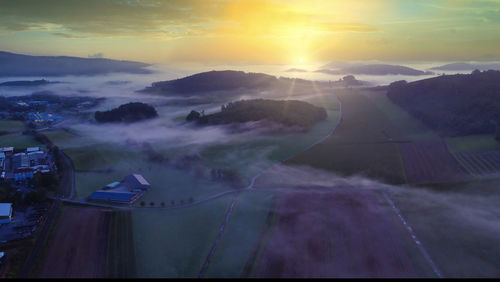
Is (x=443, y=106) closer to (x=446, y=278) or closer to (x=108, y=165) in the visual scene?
(x=446, y=278)

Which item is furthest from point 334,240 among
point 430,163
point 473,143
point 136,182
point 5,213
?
point 473,143

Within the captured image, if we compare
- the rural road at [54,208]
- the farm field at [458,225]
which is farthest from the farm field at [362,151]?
the rural road at [54,208]

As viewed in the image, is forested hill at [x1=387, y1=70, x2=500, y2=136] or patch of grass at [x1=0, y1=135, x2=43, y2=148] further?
forested hill at [x1=387, y1=70, x2=500, y2=136]

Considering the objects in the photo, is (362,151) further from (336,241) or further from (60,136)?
(60,136)

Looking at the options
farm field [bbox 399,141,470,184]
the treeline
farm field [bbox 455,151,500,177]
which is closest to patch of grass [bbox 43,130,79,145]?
the treeline

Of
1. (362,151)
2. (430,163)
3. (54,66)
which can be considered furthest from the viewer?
(54,66)

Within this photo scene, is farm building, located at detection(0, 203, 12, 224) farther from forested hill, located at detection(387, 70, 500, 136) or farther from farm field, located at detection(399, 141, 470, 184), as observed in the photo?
forested hill, located at detection(387, 70, 500, 136)
